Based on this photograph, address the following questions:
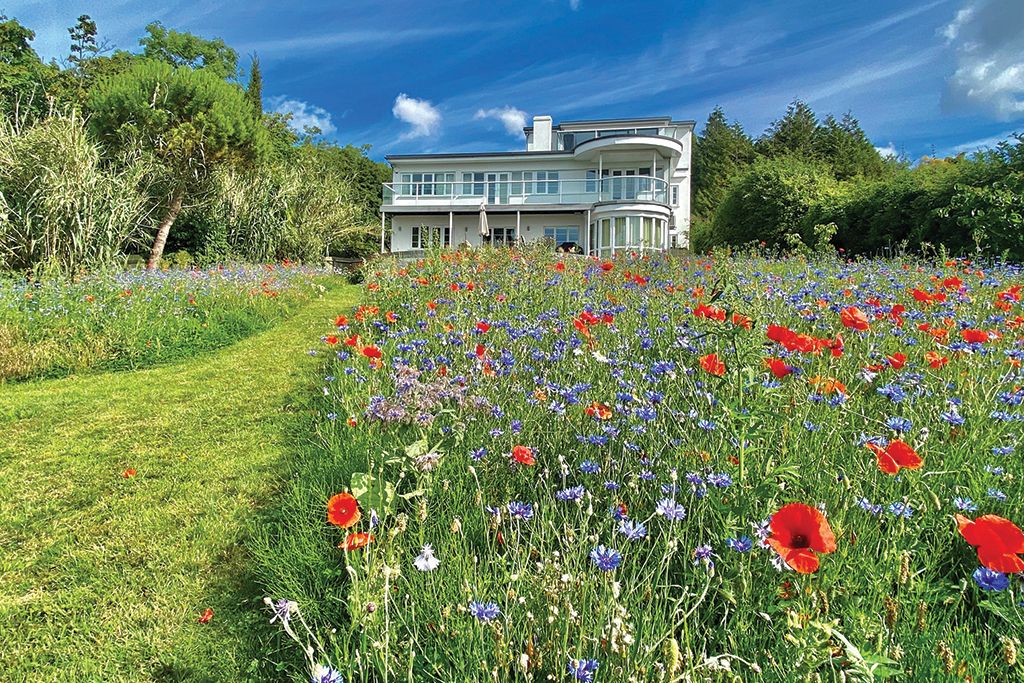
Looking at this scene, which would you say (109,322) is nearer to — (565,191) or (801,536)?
(801,536)

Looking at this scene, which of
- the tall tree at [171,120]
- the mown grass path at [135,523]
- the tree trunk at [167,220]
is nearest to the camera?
the mown grass path at [135,523]

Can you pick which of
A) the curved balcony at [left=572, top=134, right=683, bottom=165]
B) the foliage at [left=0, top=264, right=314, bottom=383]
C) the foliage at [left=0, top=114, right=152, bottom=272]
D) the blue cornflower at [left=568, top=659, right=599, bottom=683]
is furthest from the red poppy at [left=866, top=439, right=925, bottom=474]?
the curved balcony at [left=572, top=134, right=683, bottom=165]

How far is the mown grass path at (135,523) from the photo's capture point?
184cm

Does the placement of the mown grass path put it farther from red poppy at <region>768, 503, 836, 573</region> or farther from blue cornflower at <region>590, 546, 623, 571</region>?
red poppy at <region>768, 503, 836, 573</region>

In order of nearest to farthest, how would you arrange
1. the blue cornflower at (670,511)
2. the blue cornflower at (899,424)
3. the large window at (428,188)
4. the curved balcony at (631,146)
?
the blue cornflower at (670,511) → the blue cornflower at (899,424) → the curved balcony at (631,146) → the large window at (428,188)

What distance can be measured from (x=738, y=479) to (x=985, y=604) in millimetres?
546

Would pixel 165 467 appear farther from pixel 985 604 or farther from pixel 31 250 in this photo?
pixel 31 250

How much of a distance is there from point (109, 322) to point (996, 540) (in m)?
7.19

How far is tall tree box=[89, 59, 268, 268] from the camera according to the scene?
539 inches

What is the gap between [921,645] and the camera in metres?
1.19

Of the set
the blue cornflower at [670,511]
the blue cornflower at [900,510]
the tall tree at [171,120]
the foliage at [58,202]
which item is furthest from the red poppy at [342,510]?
the tall tree at [171,120]

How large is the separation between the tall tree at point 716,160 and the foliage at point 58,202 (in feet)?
118

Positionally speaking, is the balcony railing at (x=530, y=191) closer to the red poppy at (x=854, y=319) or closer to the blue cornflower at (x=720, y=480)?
the red poppy at (x=854, y=319)

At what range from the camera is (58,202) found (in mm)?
7863
